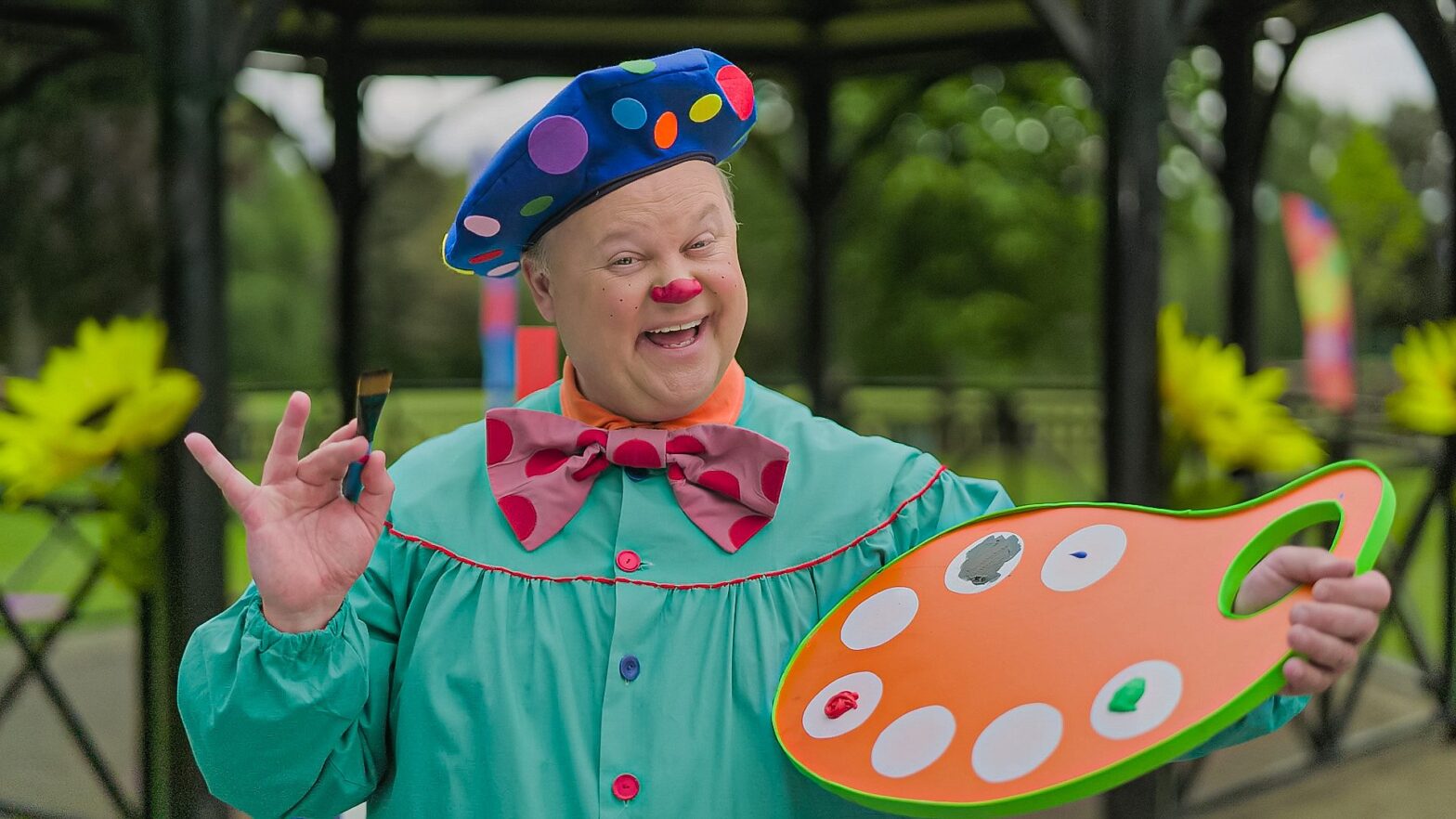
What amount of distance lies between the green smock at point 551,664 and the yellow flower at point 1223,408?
218cm

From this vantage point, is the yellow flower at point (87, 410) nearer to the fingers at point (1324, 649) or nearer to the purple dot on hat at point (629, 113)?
the purple dot on hat at point (629, 113)

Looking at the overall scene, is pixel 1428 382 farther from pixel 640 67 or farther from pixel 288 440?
pixel 288 440

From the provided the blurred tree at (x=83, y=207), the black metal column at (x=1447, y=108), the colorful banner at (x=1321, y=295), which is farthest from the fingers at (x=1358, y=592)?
the blurred tree at (x=83, y=207)

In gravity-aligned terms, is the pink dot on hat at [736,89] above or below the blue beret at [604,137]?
above

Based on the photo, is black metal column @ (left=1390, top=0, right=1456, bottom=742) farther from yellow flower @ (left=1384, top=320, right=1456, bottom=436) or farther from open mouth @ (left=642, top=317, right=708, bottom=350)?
open mouth @ (left=642, top=317, right=708, bottom=350)

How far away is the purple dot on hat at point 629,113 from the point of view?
1.24 meters

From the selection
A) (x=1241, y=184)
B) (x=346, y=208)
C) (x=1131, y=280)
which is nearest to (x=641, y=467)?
(x=1131, y=280)

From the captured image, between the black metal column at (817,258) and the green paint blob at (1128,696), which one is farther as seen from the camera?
the black metal column at (817,258)

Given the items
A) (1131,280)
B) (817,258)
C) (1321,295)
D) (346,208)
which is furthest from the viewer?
(1321,295)

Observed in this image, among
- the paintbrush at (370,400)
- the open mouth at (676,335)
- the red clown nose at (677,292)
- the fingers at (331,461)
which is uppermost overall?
the red clown nose at (677,292)

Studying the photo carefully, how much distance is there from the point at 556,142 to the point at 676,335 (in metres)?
0.25

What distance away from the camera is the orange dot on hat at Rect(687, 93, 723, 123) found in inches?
50.6

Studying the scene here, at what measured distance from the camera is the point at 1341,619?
944 millimetres

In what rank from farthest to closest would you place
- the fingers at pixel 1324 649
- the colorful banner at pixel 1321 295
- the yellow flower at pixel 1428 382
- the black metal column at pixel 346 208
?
1. the colorful banner at pixel 1321 295
2. the black metal column at pixel 346 208
3. the yellow flower at pixel 1428 382
4. the fingers at pixel 1324 649
